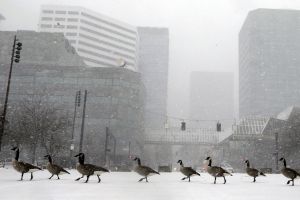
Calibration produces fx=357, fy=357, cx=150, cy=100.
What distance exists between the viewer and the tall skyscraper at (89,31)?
154 metres

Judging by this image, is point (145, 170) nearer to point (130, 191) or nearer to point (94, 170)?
point (94, 170)

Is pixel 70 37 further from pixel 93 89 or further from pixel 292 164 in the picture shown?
pixel 292 164

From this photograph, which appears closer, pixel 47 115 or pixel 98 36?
pixel 47 115

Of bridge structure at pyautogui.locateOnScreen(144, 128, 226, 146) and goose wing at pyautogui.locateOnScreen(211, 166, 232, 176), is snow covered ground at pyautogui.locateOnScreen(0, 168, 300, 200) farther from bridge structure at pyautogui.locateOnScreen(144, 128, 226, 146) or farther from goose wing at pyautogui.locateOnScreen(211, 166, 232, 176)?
bridge structure at pyautogui.locateOnScreen(144, 128, 226, 146)

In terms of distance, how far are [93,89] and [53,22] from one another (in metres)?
86.5

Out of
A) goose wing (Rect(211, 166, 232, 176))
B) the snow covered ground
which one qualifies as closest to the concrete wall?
goose wing (Rect(211, 166, 232, 176))

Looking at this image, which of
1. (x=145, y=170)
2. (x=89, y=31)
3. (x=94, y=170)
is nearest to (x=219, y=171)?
(x=145, y=170)

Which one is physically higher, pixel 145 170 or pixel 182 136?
pixel 182 136

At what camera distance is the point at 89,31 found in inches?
6304

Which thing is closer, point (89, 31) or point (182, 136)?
point (182, 136)

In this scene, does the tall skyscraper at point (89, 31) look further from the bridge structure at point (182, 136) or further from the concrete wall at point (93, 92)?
the concrete wall at point (93, 92)

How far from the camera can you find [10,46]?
9288cm

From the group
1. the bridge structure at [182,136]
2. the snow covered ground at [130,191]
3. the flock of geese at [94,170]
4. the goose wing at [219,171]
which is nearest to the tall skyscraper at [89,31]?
the bridge structure at [182,136]

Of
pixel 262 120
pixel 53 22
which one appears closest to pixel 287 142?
pixel 262 120
